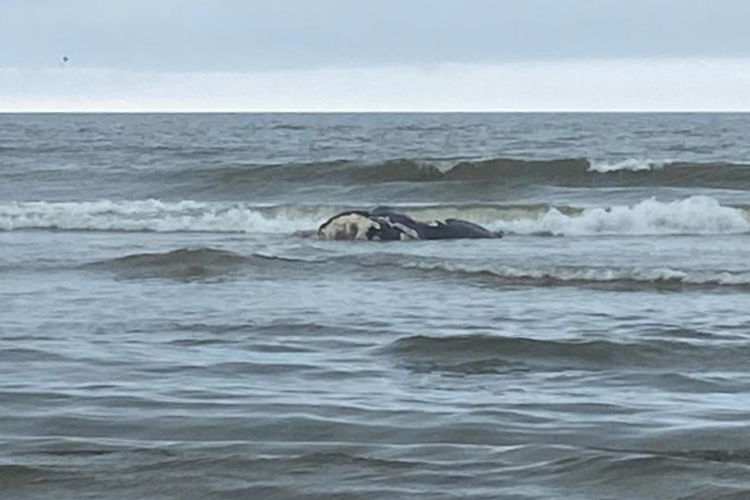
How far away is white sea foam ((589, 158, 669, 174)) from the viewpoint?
3391 centimetres

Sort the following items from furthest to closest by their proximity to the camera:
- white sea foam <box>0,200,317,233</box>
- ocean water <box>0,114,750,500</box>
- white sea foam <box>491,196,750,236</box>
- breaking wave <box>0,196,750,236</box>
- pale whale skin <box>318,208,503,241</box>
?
white sea foam <box>0,200,317,233</box> → breaking wave <box>0,196,750,236</box> → white sea foam <box>491,196,750,236</box> → pale whale skin <box>318,208,503,241</box> → ocean water <box>0,114,750,500</box>

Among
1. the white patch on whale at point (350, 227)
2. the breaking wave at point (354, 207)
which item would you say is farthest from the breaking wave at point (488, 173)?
the white patch on whale at point (350, 227)

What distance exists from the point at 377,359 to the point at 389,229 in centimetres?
Result: 974

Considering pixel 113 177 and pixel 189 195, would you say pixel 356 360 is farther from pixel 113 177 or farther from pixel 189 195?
pixel 113 177

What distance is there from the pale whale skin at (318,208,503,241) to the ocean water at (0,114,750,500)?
56 cm

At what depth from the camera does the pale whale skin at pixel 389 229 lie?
19.2 m

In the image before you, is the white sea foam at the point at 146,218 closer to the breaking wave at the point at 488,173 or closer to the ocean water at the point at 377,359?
the ocean water at the point at 377,359

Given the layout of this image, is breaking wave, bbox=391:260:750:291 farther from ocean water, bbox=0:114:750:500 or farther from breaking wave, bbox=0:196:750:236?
breaking wave, bbox=0:196:750:236

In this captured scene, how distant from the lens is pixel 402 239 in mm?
19047

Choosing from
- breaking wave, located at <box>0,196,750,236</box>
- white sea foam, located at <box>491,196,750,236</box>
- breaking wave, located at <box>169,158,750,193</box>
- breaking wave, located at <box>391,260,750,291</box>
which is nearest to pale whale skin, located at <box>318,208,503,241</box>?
breaking wave, located at <box>0,196,750,236</box>

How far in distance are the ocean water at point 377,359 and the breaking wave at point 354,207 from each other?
8 centimetres

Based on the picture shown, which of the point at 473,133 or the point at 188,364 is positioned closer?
the point at 188,364

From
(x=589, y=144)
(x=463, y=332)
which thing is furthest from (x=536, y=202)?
(x=589, y=144)

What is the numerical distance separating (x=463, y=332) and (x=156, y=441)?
3699 millimetres
